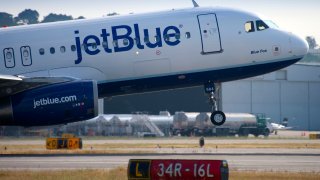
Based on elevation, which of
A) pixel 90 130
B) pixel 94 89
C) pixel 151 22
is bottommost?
pixel 90 130

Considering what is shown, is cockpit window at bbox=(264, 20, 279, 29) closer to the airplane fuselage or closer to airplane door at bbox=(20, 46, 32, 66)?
the airplane fuselage

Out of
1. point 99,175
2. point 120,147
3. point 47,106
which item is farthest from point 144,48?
point 120,147

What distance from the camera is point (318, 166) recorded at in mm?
38750

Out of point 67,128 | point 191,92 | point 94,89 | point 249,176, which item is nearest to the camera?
point 249,176

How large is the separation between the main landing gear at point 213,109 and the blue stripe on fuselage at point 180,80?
0.46m

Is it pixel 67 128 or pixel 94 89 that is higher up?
pixel 94 89

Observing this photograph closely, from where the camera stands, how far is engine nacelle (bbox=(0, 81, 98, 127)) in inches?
1323

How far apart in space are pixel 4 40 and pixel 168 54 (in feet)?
25.4

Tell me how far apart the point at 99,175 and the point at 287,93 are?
287ft

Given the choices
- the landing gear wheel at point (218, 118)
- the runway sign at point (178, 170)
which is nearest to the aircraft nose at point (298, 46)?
the landing gear wheel at point (218, 118)

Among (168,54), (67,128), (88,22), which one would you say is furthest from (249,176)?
(67,128)

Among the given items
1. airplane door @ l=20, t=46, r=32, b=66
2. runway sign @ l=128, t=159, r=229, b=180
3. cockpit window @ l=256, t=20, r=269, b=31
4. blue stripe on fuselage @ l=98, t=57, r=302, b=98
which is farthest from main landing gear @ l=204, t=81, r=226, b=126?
runway sign @ l=128, t=159, r=229, b=180

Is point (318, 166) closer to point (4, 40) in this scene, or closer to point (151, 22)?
point (151, 22)

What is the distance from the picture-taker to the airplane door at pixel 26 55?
3862cm
